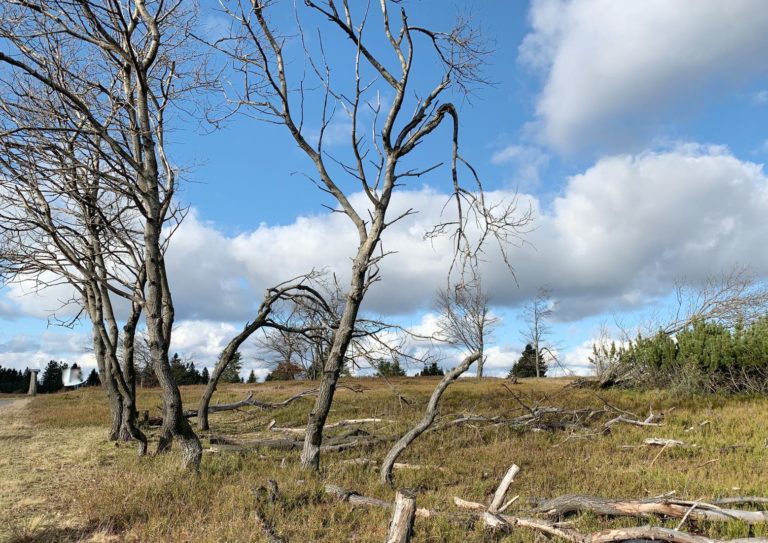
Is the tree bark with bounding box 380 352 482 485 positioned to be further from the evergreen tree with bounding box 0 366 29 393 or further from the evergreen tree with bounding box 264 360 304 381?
the evergreen tree with bounding box 0 366 29 393

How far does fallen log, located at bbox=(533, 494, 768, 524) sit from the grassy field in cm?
12

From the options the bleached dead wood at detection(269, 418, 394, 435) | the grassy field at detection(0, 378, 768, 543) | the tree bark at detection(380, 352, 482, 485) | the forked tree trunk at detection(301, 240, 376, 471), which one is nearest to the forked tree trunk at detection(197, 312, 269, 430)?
the grassy field at detection(0, 378, 768, 543)

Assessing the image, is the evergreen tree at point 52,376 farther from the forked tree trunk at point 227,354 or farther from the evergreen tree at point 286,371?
the forked tree trunk at point 227,354

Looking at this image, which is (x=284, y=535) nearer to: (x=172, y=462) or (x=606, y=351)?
(x=172, y=462)

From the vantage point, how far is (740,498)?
665 centimetres

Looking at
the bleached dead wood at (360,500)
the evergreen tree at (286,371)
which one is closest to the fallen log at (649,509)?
the bleached dead wood at (360,500)

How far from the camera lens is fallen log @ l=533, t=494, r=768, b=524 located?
19.5 ft

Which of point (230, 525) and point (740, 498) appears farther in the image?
point (740, 498)

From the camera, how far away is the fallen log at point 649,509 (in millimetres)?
5953

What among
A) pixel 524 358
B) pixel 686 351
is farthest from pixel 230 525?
pixel 524 358

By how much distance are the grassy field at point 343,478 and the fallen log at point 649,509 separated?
0.41 ft

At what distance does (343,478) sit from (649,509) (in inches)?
184

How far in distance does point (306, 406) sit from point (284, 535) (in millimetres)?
14479

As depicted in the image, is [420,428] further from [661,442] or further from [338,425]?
[338,425]
